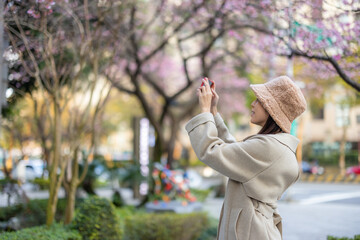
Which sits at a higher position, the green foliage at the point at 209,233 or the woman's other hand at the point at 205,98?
the woman's other hand at the point at 205,98

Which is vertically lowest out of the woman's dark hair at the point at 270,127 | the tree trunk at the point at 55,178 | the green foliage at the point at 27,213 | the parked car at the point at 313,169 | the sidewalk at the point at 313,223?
the parked car at the point at 313,169

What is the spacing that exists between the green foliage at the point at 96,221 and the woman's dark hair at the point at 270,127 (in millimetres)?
3226

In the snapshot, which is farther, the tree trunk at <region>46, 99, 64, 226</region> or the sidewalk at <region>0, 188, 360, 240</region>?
the sidewalk at <region>0, 188, 360, 240</region>

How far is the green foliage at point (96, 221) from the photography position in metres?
4.75

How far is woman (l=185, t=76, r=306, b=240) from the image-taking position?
1.92 metres

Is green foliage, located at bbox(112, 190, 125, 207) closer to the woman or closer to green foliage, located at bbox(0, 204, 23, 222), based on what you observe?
green foliage, located at bbox(0, 204, 23, 222)

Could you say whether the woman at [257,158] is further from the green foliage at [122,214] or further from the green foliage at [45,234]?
the green foliage at [122,214]

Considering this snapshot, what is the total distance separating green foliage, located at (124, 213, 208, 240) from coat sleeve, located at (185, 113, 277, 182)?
4614 millimetres

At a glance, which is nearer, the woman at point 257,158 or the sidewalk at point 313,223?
the woman at point 257,158

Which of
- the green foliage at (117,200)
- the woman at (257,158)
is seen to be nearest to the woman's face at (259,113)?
the woman at (257,158)

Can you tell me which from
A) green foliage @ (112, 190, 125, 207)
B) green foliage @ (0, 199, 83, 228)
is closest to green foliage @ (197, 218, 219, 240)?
green foliage @ (0, 199, 83, 228)

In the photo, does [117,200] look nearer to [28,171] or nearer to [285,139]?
[285,139]

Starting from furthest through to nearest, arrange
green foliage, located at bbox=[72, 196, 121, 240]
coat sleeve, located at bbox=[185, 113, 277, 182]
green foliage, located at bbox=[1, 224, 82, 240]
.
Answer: green foliage, located at bbox=[72, 196, 121, 240] → green foliage, located at bbox=[1, 224, 82, 240] → coat sleeve, located at bbox=[185, 113, 277, 182]

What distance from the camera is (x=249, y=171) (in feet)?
6.36
